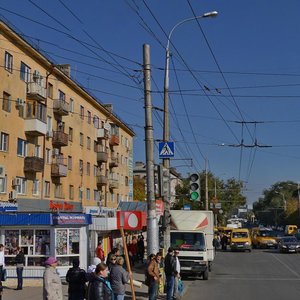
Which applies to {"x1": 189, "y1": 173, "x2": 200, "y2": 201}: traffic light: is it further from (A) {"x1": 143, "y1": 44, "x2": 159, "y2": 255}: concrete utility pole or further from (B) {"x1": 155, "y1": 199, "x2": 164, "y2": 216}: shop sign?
(A) {"x1": 143, "y1": 44, "x2": 159, "y2": 255}: concrete utility pole

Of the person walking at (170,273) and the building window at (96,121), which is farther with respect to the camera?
the building window at (96,121)

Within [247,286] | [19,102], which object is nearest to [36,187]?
[19,102]

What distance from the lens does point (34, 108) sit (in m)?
38.7

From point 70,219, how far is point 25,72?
62.0 ft

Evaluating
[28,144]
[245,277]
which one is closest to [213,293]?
[245,277]

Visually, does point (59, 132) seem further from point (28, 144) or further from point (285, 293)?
point (285, 293)

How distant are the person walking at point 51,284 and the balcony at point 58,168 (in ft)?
112

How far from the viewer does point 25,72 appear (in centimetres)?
3775

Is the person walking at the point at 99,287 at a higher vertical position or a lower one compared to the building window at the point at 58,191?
lower

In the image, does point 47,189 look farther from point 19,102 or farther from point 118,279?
point 118,279

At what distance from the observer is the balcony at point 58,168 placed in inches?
1681

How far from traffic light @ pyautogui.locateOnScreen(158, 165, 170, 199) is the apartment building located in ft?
18.0

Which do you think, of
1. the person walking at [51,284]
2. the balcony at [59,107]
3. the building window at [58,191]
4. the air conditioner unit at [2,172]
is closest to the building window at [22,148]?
the air conditioner unit at [2,172]

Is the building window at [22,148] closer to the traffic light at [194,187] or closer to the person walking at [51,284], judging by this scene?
the traffic light at [194,187]
